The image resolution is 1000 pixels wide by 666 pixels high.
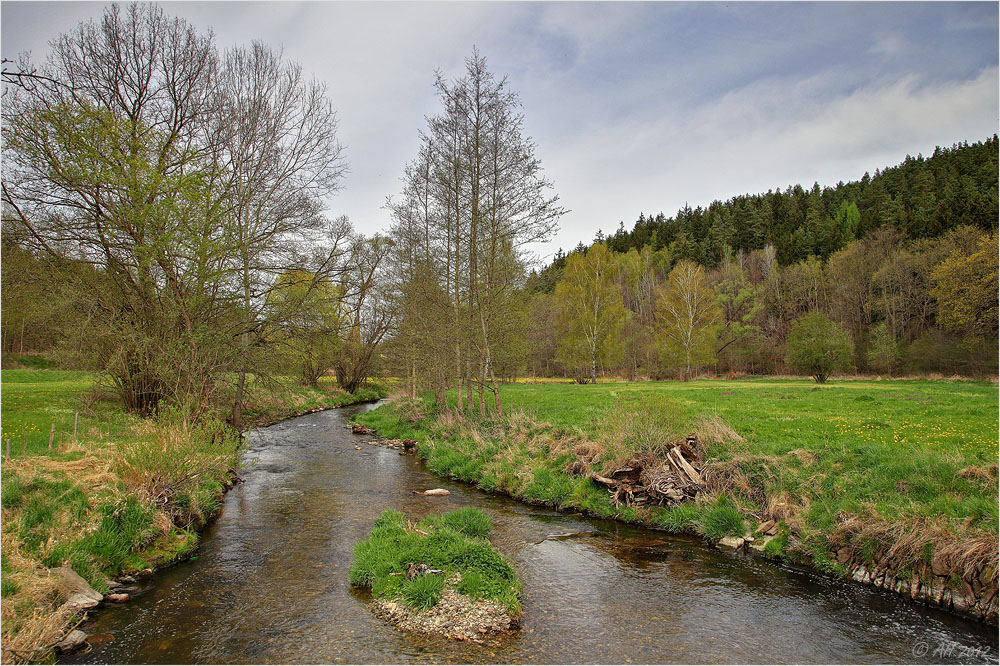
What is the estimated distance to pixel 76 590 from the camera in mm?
5781

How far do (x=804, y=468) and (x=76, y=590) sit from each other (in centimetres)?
1133

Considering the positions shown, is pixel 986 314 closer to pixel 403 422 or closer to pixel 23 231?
pixel 403 422

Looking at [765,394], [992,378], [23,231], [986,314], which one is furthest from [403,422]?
[986,314]

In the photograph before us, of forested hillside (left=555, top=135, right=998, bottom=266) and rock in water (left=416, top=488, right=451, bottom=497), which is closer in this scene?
rock in water (left=416, top=488, right=451, bottom=497)

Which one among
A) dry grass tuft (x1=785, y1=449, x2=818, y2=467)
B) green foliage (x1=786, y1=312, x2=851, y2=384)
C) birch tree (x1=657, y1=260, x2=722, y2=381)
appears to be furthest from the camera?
birch tree (x1=657, y1=260, x2=722, y2=381)

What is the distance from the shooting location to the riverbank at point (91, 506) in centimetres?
519

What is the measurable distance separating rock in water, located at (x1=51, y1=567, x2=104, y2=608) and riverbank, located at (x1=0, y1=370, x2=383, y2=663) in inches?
1.4

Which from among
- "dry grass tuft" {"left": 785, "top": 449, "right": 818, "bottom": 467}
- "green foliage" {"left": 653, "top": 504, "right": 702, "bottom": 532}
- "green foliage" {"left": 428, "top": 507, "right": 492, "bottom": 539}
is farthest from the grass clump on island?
"dry grass tuft" {"left": 785, "top": 449, "right": 818, "bottom": 467}

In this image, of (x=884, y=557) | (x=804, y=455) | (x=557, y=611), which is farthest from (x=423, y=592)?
(x=804, y=455)

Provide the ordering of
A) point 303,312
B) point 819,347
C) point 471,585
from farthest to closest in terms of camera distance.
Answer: point 819,347 < point 303,312 < point 471,585

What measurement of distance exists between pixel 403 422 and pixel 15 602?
656 inches

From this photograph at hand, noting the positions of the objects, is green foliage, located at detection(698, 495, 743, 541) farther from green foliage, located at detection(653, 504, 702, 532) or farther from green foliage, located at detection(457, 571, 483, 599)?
green foliage, located at detection(457, 571, 483, 599)

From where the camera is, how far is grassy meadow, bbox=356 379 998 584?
6.87 metres

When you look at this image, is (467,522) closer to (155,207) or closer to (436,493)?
(436,493)
